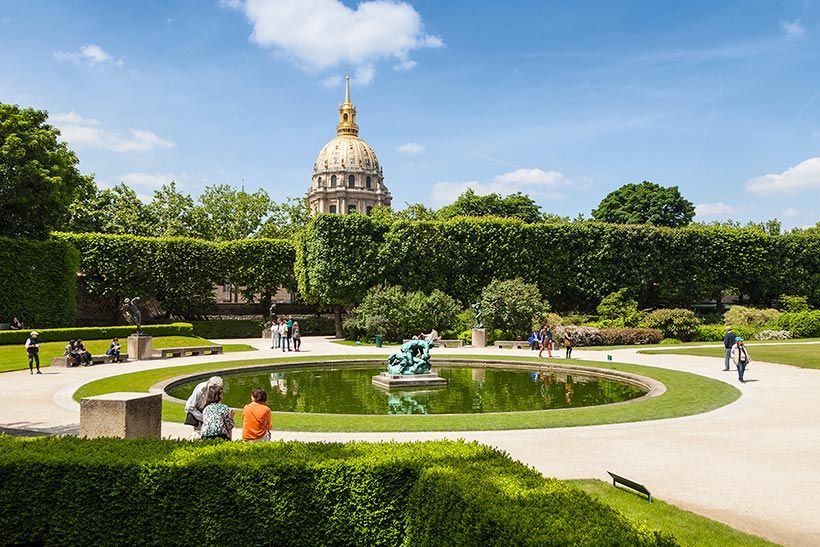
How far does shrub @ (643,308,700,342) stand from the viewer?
38844mm

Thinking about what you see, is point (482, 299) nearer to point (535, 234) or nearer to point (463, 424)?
point (535, 234)

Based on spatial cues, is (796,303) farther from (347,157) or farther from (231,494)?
(347,157)

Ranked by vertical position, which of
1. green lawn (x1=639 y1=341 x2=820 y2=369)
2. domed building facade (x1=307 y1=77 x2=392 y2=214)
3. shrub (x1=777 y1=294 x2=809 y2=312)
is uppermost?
domed building facade (x1=307 y1=77 x2=392 y2=214)

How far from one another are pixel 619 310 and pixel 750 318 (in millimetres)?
8963

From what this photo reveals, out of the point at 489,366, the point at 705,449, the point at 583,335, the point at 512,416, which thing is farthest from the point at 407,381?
the point at 583,335

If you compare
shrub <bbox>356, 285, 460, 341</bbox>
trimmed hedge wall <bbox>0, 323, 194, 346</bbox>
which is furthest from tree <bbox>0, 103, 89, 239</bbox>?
shrub <bbox>356, 285, 460, 341</bbox>

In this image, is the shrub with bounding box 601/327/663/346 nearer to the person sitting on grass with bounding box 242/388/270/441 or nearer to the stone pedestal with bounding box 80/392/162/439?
the stone pedestal with bounding box 80/392/162/439

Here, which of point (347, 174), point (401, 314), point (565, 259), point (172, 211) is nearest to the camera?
point (401, 314)

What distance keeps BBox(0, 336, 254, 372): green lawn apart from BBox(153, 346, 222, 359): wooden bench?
7.09 feet

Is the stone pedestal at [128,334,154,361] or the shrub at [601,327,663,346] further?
the shrub at [601,327,663,346]

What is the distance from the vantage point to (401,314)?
125 feet

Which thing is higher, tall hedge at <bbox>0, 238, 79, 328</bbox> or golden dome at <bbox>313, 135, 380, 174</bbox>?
golden dome at <bbox>313, 135, 380, 174</bbox>

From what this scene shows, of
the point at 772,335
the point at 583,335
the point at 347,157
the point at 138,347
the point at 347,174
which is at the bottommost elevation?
the point at 772,335

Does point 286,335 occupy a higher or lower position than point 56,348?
higher
